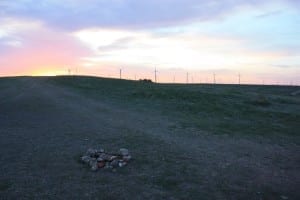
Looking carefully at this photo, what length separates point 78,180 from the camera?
352 inches

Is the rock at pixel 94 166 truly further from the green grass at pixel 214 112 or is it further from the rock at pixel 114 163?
the green grass at pixel 214 112

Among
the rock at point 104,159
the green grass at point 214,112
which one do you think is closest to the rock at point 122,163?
the rock at point 104,159

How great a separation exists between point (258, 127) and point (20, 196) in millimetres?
11802

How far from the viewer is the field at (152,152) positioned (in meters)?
8.52

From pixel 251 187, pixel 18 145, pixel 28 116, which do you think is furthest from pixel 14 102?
pixel 251 187

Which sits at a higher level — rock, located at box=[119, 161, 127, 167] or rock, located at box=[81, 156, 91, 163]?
rock, located at box=[81, 156, 91, 163]

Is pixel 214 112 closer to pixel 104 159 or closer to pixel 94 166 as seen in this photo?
pixel 104 159

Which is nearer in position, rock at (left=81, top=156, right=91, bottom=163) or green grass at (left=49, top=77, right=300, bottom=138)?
rock at (left=81, top=156, right=91, bottom=163)

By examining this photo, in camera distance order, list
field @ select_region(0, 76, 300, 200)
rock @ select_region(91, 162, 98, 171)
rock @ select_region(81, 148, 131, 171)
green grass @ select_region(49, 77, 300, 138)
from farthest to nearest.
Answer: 1. green grass @ select_region(49, 77, 300, 138)
2. rock @ select_region(81, 148, 131, 171)
3. rock @ select_region(91, 162, 98, 171)
4. field @ select_region(0, 76, 300, 200)

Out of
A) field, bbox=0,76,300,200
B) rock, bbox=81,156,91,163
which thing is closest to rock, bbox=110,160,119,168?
field, bbox=0,76,300,200

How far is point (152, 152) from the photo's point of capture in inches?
452

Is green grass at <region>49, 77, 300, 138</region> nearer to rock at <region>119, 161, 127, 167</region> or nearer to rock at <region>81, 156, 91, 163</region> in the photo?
rock at <region>119, 161, 127, 167</region>

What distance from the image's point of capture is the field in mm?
8523

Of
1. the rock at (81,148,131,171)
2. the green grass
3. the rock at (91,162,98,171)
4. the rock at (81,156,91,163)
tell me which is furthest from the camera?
the green grass
